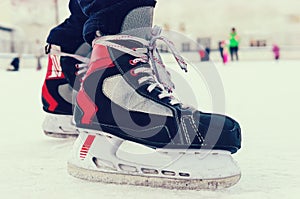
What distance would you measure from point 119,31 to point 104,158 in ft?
0.95

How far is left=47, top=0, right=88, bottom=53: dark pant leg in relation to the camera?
1.41 m

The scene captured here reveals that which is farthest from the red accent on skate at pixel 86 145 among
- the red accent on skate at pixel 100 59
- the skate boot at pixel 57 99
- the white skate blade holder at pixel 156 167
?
the skate boot at pixel 57 99

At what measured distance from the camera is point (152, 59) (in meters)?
1.04

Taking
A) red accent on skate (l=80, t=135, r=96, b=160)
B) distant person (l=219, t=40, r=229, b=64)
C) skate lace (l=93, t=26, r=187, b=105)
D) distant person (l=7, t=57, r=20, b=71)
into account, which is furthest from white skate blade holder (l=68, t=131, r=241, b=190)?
distant person (l=219, t=40, r=229, b=64)

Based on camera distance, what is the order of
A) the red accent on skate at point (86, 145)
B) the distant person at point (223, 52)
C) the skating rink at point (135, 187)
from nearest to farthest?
the skating rink at point (135, 187), the red accent on skate at point (86, 145), the distant person at point (223, 52)

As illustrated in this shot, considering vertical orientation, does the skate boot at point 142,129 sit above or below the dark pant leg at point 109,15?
below

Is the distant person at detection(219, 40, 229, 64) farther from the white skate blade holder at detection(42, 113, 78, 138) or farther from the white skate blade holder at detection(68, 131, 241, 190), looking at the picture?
the white skate blade holder at detection(68, 131, 241, 190)

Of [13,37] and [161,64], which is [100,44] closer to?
[161,64]

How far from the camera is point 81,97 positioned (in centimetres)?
104

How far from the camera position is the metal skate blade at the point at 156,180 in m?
0.90

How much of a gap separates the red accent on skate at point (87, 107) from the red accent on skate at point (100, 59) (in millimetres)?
57

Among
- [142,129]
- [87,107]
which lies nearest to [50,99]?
[87,107]

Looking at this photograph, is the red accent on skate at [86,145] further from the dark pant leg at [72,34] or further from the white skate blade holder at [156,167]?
the dark pant leg at [72,34]

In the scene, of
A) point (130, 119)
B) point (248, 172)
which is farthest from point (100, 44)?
point (248, 172)
